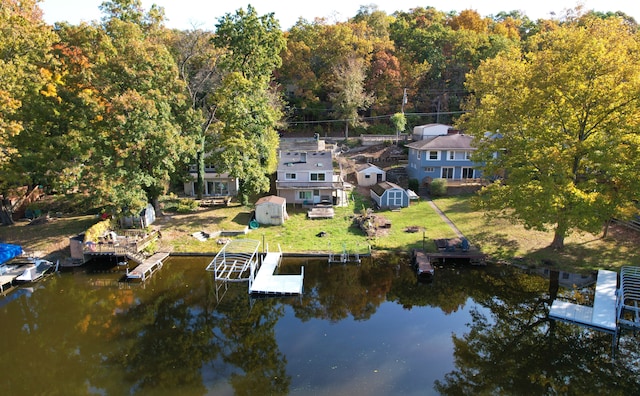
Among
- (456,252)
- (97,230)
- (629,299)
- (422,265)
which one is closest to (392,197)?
(456,252)

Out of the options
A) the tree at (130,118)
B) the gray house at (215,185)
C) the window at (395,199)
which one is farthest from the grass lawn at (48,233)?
the window at (395,199)

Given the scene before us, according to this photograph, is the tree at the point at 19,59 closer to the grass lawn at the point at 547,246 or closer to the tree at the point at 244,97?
the tree at the point at 244,97

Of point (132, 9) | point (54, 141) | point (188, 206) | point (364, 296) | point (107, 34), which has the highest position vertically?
point (132, 9)

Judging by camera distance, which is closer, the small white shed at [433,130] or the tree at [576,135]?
the tree at [576,135]

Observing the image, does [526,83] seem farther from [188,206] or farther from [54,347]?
[54,347]

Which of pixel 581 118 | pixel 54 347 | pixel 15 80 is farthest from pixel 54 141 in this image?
pixel 581 118
